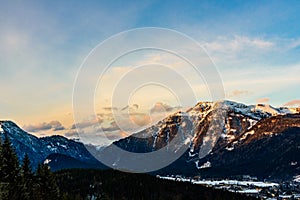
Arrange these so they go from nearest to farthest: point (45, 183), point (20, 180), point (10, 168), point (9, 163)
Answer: point (20, 180), point (9, 163), point (10, 168), point (45, 183)

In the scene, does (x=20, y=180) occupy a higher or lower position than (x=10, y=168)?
lower

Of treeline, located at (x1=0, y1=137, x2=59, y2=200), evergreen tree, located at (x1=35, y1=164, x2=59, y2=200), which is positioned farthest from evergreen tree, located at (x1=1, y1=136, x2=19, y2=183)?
evergreen tree, located at (x1=35, y1=164, x2=59, y2=200)

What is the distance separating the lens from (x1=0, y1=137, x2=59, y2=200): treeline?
173ft

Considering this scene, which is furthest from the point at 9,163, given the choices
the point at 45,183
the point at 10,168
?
the point at 45,183

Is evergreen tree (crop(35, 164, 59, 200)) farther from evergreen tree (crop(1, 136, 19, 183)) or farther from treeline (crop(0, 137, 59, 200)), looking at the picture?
evergreen tree (crop(1, 136, 19, 183))

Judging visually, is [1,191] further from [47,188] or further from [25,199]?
[47,188]

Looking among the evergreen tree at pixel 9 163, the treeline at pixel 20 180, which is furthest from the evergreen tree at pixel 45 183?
the evergreen tree at pixel 9 163

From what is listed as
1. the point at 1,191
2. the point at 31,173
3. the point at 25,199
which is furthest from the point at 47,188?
the point at 1,191

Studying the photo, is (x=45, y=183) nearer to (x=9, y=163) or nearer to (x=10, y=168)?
(x=10, y=168)

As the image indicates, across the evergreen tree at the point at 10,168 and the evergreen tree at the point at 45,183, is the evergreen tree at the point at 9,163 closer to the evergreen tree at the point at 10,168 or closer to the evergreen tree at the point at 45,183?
the evergreen tree at the point at 10,168

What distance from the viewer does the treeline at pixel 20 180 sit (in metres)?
52.8

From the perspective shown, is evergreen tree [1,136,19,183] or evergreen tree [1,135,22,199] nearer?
evergreen tree [1,135,22,199]

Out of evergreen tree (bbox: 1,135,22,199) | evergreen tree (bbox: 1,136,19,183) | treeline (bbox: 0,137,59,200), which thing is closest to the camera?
treeline (bbox: 0,137,59,200)

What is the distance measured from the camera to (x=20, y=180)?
58.1 meters
